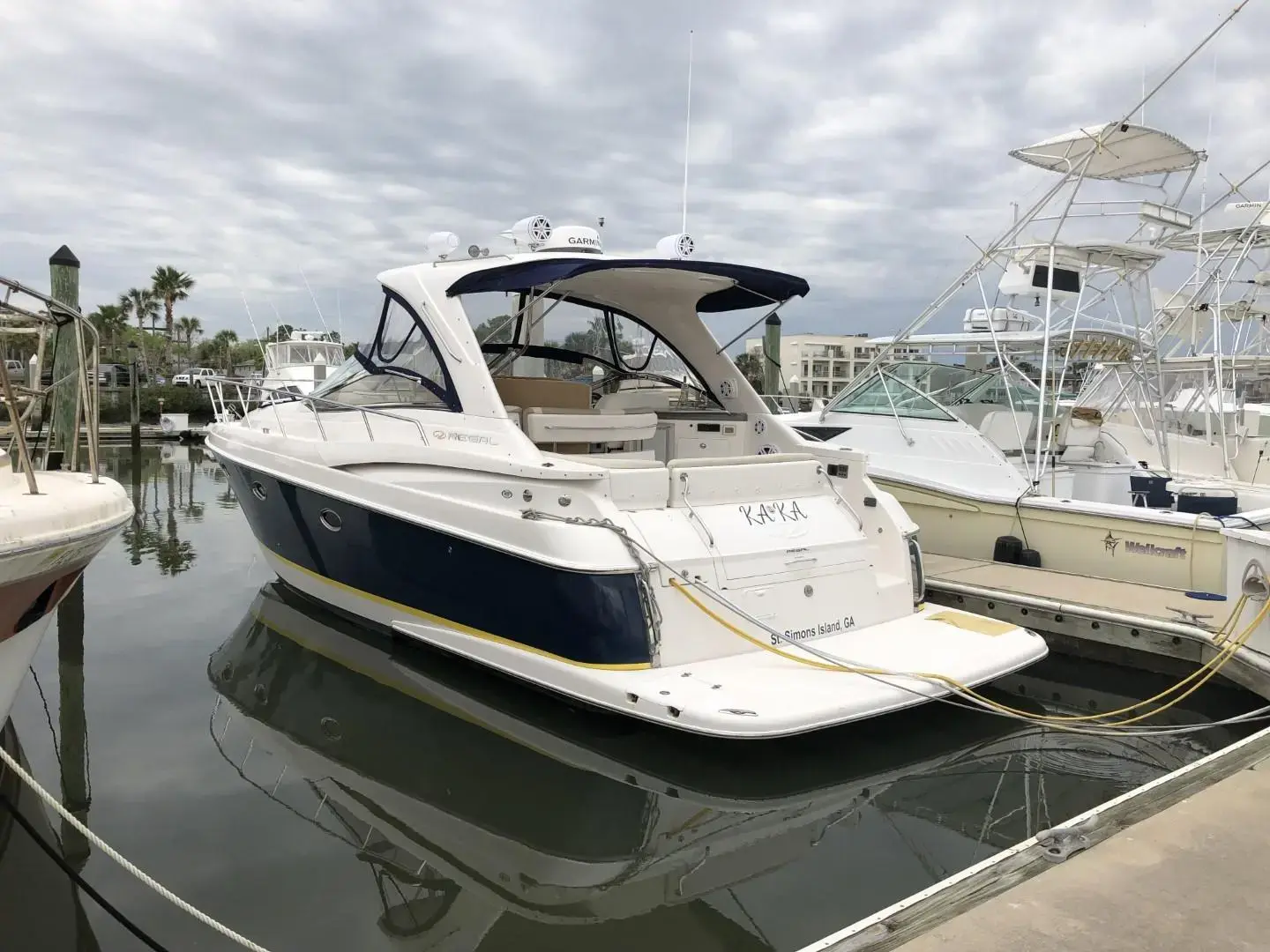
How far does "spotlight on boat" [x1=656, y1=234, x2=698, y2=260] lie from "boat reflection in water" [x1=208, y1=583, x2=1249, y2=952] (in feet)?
10.1

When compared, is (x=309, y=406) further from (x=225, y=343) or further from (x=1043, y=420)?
(x=225, y=343)

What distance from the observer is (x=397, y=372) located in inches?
249

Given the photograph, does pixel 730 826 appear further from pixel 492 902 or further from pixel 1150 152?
pixel 1150 152

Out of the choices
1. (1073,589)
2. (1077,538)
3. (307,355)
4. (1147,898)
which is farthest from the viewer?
(307,355)

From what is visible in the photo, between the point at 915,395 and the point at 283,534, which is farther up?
the point at 915,395

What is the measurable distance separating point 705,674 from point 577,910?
1462mm

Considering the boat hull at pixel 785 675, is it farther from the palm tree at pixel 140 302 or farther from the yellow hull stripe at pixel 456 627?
the palm tree at pixel 140 302

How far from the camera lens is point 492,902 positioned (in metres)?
3.55

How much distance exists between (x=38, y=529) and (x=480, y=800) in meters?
2.27

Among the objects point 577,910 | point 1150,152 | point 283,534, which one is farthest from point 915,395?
point 577,910

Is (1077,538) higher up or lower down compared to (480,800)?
higher up

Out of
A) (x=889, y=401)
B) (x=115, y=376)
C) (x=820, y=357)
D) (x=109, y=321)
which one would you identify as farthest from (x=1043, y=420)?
(x=820, y=357)

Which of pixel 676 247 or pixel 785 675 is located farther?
pixel 676 247

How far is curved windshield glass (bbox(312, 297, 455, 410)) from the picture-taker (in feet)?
19.6
